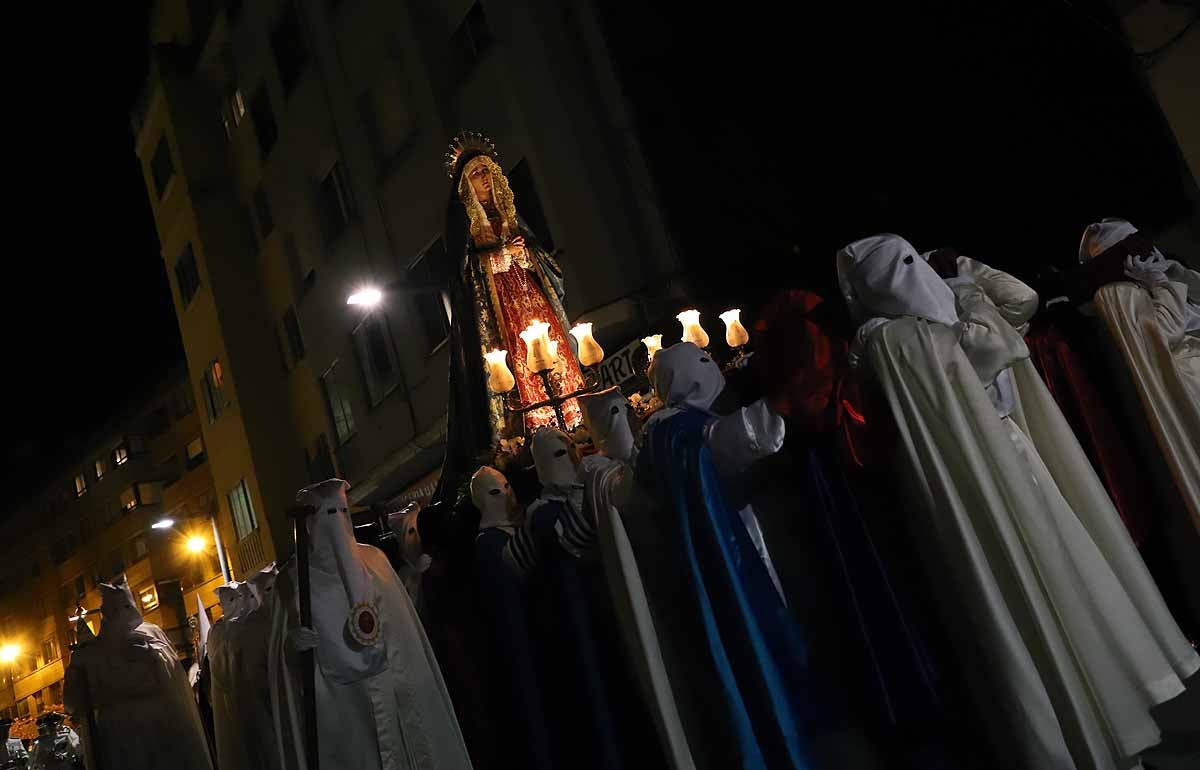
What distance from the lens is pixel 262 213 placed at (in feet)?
79.8

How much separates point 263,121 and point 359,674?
67.1 ft

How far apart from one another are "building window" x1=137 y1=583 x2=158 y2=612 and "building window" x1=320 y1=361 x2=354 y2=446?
61.2 ft

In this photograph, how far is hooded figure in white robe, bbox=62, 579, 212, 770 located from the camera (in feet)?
27.2

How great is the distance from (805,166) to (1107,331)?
24.9 feet

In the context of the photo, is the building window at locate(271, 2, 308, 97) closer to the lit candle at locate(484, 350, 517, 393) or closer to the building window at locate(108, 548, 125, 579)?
the lit candle at locate(484, 350, 517, 393)

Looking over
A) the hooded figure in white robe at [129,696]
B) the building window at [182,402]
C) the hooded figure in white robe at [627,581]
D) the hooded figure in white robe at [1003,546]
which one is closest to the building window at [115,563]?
the building window at [182,402]

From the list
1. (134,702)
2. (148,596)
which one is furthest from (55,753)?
(148,596)

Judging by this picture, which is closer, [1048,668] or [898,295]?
[1048,668]

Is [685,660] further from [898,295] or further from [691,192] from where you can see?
[691,192]

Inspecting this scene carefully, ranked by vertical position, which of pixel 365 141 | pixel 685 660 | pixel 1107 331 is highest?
pixel 365 141

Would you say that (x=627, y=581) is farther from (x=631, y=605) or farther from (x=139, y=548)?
(x=139, y=548)

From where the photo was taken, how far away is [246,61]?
22984 millimetres

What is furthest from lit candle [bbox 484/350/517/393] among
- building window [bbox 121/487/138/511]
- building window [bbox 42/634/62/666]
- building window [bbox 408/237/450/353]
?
building window [bbox 42/634/62/666]

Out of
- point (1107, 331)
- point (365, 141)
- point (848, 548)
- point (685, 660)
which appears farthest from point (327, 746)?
point (365, 141)
